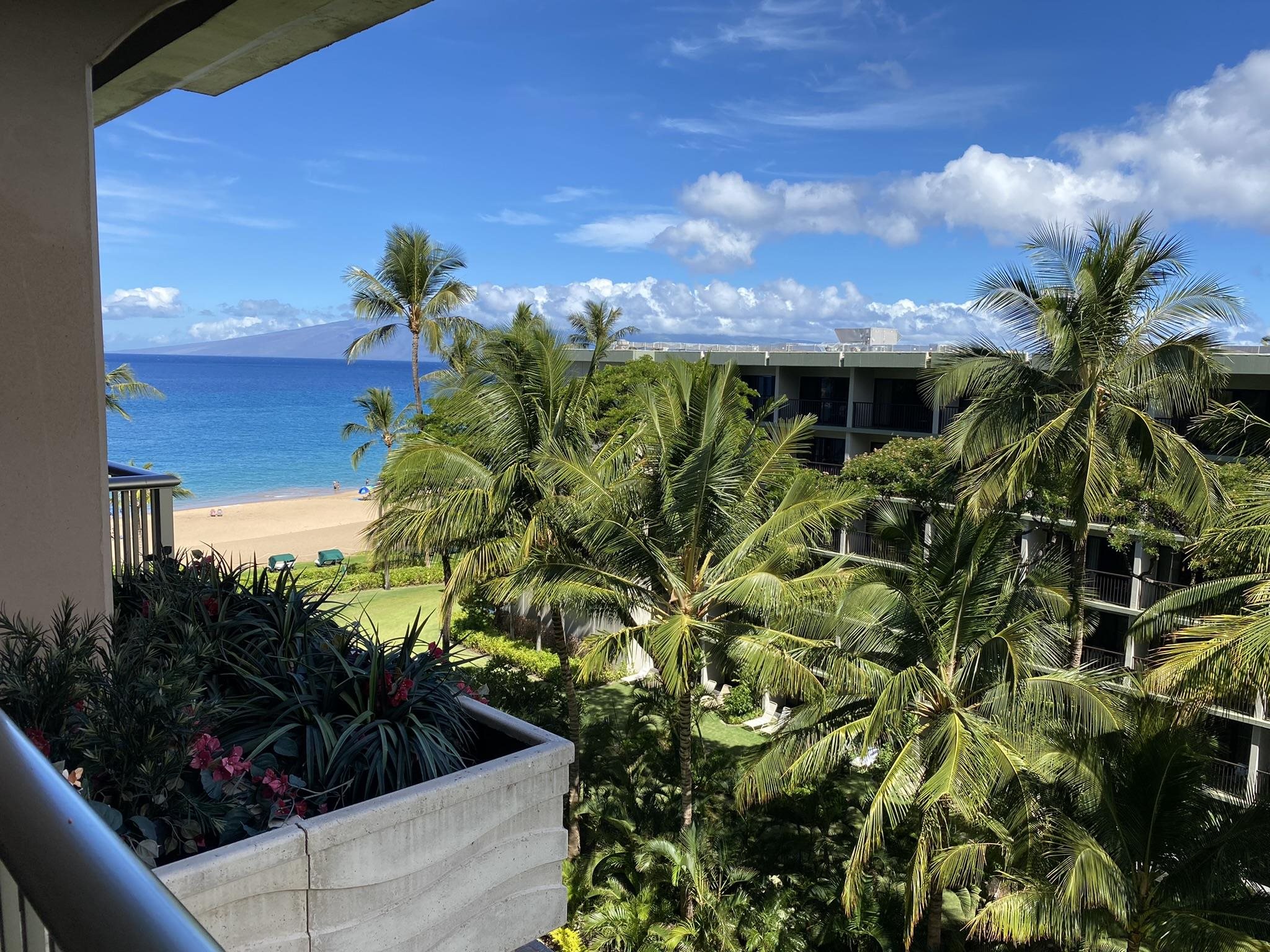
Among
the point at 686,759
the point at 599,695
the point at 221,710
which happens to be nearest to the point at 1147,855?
the point at 686,759

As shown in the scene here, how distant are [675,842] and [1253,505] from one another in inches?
360

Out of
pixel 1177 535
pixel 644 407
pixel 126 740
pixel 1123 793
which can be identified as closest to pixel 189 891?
pixel 126 740

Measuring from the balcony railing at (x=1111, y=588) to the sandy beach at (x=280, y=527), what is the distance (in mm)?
24591

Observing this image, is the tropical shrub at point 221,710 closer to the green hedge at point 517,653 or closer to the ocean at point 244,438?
the green hedge at point 517,653

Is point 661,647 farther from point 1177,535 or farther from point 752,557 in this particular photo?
point 1177,535

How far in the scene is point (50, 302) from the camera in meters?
4.18

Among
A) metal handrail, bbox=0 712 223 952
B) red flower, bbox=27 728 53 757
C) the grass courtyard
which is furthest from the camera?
the grass courtyard

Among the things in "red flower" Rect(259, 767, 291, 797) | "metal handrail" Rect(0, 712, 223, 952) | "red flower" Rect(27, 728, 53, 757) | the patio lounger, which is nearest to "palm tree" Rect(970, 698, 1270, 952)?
"red flower" Rect(259, 767, 291, 797)

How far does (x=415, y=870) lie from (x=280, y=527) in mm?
47830

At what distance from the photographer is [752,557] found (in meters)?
12.8

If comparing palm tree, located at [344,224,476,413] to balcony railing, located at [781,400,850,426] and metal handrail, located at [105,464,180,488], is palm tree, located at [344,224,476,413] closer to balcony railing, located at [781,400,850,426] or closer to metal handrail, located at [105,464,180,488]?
balcony railing, located at [781,400,850,426]

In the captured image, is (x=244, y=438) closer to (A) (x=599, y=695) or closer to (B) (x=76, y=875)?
(A) (x=599, y=695)

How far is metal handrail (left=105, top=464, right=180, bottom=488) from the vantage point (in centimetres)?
602

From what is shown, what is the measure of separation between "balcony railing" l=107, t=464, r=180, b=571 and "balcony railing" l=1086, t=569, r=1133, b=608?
19680 millimetres
